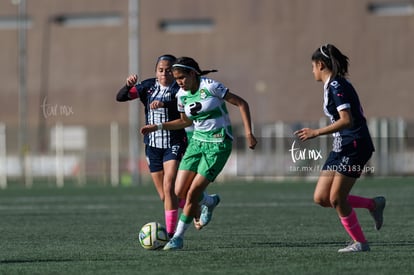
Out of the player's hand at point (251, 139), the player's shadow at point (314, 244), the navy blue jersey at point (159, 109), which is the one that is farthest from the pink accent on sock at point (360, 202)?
the navy blue jersey at point (159, 109)

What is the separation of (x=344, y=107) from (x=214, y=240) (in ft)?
9.92

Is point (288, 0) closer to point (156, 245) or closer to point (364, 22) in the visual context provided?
point (364, 22)

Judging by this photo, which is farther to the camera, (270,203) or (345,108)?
(270,203)

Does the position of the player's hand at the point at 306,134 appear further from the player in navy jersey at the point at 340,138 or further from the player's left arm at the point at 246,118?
the player's left arm at the point at 246,118

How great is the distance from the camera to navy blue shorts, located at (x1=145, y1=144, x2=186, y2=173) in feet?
42.9

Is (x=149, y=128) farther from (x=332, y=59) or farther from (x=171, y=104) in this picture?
(x=332, y=59)

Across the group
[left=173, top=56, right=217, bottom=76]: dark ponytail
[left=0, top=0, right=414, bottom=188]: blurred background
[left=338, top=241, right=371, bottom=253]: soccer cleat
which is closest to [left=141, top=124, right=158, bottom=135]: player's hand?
[left=173, top=56, right=217, bottom=76]: dark ponytail

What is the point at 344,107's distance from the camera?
35.1 feet

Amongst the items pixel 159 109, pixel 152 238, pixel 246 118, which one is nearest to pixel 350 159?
pixel 246 118

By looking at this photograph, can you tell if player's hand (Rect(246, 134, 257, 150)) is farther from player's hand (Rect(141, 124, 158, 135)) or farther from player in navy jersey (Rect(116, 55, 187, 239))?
player in navy jersey (Rect(116, 55, 187, 239))

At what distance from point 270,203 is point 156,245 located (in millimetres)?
9835

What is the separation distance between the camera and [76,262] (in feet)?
34.4

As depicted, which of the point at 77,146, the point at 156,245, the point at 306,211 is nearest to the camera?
the point at 156,245

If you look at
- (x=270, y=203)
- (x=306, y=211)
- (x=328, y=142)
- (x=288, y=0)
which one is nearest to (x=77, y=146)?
(x=288, y=0)
